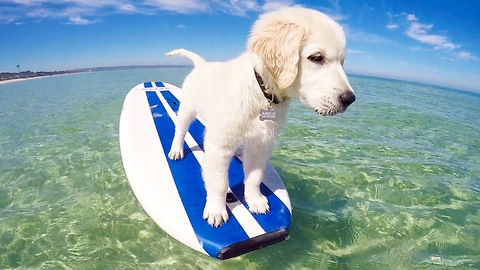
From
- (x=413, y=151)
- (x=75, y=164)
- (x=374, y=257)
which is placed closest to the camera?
(x=374, y=257)

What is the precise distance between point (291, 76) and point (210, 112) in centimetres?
96

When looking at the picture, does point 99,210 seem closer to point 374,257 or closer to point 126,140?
point 126,140

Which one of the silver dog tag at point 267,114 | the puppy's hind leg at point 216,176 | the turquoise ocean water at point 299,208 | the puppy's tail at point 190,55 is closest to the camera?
the silver dog tag at point 267,114

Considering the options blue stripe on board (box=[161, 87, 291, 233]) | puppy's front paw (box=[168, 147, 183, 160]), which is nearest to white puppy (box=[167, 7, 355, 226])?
blue stripe on board (box=[161, 87, 291, 233])

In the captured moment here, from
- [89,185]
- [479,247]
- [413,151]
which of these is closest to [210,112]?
[89,185]

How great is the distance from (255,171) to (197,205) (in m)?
0.78

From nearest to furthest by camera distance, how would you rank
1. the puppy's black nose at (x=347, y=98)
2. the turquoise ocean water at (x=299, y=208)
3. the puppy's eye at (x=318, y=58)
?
the puppy's black nose at (x=347, y=98), the puppy's eye at (x=318, y=58), the turquoise ocean water at (x=299, y=208)

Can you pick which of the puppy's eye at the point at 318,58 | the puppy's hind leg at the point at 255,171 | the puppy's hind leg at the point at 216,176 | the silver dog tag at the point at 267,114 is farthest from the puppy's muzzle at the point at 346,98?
the puppy's hind leg at the point at 216,176

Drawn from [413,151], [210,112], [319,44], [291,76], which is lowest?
[413,151]

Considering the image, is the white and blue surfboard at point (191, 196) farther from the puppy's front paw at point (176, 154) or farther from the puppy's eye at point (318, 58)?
the puppy's eye at point (318, 58)

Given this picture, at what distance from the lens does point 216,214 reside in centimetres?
294

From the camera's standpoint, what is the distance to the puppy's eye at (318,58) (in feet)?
7.43

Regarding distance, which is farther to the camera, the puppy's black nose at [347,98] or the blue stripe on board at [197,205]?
the blue stripe on board at [197,205]

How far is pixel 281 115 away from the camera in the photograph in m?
2.67
